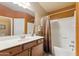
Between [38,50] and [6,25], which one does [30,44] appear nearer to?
[38,50]

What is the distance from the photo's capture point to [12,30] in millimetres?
1729

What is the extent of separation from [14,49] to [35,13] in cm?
90

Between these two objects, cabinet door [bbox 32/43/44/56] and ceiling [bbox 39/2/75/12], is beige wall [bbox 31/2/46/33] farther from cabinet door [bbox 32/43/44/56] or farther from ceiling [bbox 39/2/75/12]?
cabinet door [bbox 32/43/44/56]

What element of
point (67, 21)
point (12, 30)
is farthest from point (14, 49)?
point (67, 21)

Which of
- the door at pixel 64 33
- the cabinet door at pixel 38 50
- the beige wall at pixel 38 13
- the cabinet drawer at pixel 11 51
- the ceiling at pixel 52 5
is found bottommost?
the cabinet door at pixel 38 50

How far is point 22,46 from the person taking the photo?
1531mm

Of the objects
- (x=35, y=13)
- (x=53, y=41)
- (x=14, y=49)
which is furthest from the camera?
(x=53, y=41)

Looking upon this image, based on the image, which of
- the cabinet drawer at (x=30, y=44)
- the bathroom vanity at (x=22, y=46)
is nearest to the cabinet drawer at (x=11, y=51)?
the bathroom vanity at (x=22, y=46)

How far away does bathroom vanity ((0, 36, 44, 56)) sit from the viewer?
126cm

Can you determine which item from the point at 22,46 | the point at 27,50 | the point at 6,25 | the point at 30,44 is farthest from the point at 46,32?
the point at 6,25

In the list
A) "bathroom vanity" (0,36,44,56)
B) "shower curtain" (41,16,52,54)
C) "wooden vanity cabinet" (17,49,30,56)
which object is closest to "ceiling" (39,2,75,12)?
"shower curtain" (41,16,52,54)

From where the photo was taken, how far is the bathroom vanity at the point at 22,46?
4.13ft

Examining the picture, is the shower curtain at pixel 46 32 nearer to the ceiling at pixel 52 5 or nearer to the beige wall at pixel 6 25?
the ceiling at pixel 52 5

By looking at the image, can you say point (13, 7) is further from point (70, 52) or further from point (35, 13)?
point (70, 52)
